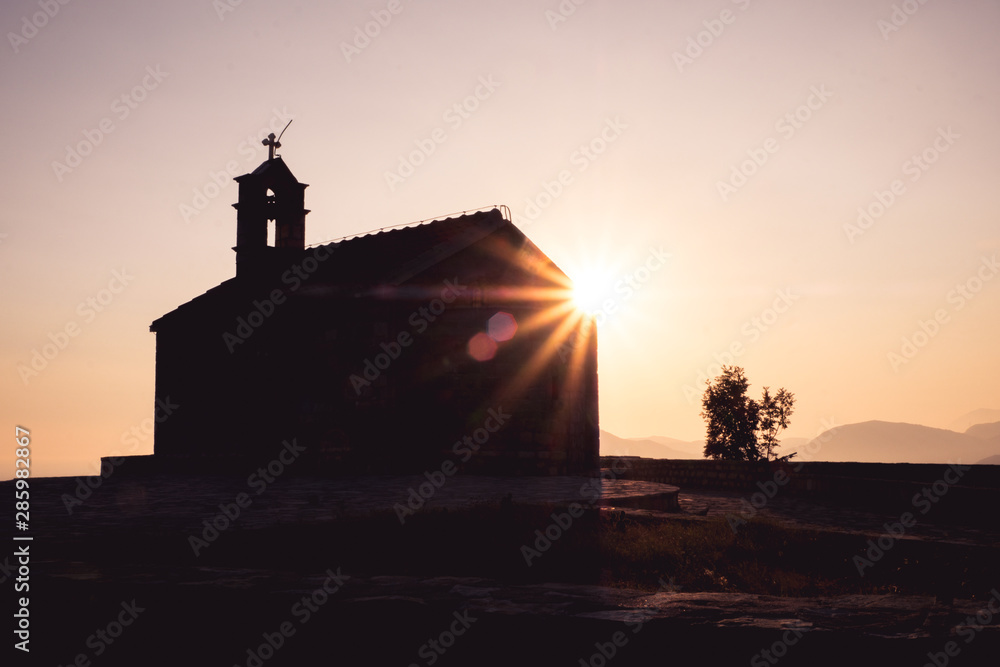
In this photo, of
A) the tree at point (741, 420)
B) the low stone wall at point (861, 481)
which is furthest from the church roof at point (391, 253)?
the tree at point (741, 420)

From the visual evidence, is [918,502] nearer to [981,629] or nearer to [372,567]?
[372,567]

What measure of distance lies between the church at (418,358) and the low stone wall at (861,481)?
14.8ft

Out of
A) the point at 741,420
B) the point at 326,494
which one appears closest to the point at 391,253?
the point at 326,494

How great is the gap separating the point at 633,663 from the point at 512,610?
22.4 inches

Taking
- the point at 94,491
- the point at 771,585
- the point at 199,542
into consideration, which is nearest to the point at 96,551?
the point at 199,542

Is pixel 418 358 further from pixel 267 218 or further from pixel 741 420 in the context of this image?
pixel 741 420

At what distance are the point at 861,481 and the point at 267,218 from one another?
1749cm

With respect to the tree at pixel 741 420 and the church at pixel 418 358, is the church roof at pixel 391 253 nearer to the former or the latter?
the church at pixel 418 358

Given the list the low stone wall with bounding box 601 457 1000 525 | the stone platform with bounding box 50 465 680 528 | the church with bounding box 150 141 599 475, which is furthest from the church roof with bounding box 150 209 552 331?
the low stone wall with bounding box 601 457 1000 525

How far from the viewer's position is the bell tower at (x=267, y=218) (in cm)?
2308

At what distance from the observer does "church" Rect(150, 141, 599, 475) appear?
1891 cm

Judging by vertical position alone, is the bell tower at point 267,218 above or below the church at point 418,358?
above

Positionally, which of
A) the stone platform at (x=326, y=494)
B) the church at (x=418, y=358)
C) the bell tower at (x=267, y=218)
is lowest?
the stone platform at (x=326, y=494)

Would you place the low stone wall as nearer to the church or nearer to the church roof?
the church
